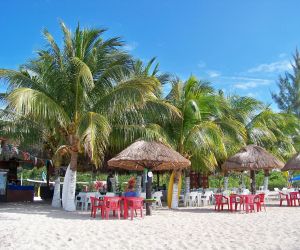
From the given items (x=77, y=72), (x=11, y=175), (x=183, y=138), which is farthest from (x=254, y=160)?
(x=11, y=175)

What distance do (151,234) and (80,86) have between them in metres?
6.33

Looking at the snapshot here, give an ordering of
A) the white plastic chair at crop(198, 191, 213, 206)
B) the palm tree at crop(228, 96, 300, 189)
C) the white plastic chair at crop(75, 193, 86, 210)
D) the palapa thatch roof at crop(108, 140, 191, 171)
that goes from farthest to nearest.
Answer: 1. the palm tree at crop(228, 96, 300, 189)
2. the white plastic chair at crop(198, 191, 213, 206)
3. the white plastic chair at crop(75, 193, 86, 210)
4. the palapa thatch roof at crop(108, 140, 191, 171)

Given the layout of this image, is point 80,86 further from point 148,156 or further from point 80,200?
point 80,200

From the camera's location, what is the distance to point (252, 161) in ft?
48.0

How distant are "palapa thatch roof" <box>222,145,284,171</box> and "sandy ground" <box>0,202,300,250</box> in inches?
167

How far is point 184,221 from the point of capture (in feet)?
33.9

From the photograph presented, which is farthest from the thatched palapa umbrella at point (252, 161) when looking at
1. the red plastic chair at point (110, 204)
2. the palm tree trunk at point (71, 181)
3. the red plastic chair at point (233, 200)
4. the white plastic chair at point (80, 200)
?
the palm tree trunk at point (71, 181)

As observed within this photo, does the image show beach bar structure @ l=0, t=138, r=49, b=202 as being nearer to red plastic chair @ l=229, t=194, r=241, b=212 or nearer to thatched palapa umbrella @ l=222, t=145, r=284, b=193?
thatched palapa umbrella @ l=222, t=145, r=284, b=193

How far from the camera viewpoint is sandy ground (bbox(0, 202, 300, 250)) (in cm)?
673

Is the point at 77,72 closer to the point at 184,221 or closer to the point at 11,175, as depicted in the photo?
the point at 184,221

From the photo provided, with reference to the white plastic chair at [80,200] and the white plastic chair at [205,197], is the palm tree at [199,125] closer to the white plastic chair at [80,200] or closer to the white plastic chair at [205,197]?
the white plastic chair at [205,197]

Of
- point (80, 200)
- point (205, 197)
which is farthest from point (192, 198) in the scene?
point (80, 200)

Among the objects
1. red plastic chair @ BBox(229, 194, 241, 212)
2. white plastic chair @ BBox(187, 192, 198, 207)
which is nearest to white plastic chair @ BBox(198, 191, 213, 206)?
white plastic chair @ BBox(187, 192, 198, 207)

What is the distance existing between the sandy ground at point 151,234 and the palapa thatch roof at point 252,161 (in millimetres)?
4252
